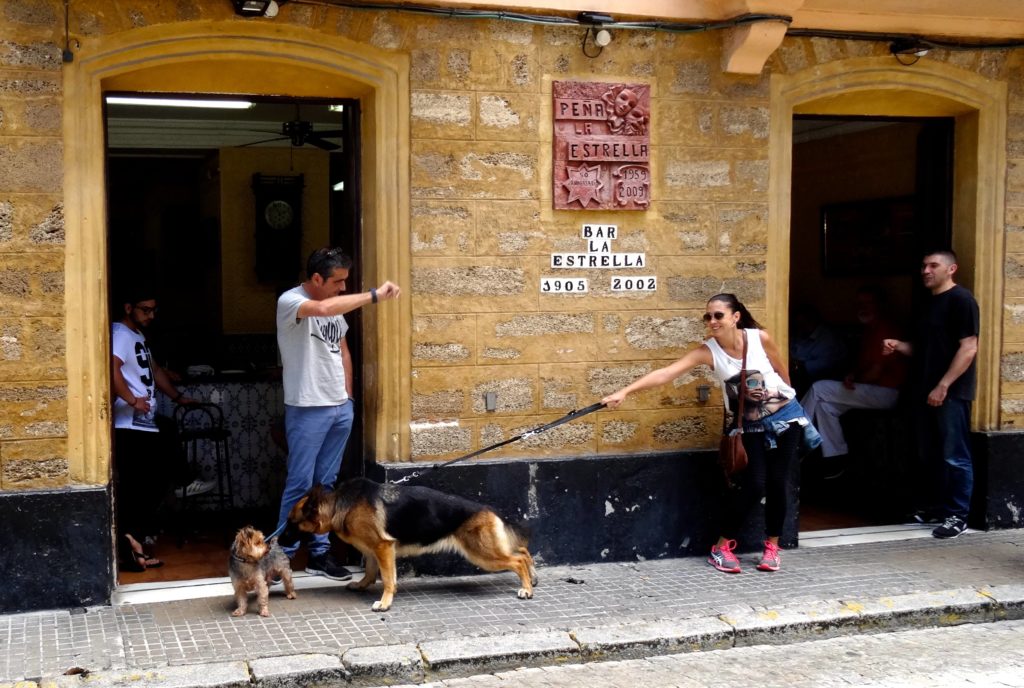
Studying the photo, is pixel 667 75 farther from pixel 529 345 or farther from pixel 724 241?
pixel 529 345

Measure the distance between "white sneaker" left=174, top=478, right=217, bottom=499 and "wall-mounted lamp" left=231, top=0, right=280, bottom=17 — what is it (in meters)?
3.44

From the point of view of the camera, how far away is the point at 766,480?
732 centimetres

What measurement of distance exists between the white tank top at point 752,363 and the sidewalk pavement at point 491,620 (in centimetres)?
114

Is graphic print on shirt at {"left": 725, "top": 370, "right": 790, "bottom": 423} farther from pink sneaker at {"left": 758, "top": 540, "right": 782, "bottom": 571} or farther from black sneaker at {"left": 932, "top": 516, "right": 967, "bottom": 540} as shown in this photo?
black sneaker at {"left": 932, "top": 516, "right": 967, "bottom": 540}

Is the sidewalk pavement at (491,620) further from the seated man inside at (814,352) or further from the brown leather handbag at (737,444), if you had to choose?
the seated man inside at (814,352)

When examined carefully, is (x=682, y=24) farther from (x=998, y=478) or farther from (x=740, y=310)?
(x=998, y=478)

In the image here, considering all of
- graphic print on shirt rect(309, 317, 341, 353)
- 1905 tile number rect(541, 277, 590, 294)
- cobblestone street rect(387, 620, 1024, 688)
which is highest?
1905 tile number rect(541, 277, 590, 294)

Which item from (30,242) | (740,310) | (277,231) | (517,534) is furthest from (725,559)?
(277,231)

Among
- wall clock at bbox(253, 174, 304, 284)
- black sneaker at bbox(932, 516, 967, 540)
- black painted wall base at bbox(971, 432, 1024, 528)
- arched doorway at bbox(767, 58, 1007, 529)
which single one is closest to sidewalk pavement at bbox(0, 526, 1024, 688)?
black sneaker at bbox(932, 516, 967, 540)

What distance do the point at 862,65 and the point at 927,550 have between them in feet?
10.6

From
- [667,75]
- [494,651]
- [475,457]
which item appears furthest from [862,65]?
[494,651]

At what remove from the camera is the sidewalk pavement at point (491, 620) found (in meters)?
5.47

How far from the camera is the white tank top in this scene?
A: 7043 mm

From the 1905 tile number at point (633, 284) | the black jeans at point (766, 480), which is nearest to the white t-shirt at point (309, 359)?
the 1905 tile number at point (633, 284)
